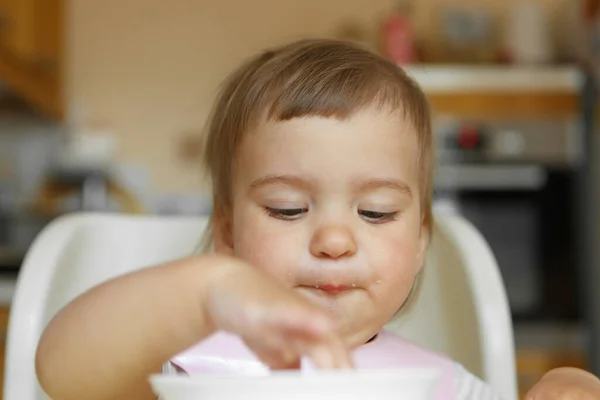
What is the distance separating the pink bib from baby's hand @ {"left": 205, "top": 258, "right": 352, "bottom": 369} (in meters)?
0.11

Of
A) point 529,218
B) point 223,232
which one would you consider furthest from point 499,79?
point 223,232

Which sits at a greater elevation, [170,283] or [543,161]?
[170,283]

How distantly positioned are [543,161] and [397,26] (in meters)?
0.63

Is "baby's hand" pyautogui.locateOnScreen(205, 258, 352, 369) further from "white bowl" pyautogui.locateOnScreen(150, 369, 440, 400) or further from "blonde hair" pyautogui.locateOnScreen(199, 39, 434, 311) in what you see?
"blonde hair" pyautogui.locateOnScreen(199, 39, 434, 311)

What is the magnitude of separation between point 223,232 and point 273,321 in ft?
1.44

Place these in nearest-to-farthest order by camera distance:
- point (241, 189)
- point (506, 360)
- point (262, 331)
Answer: point (262, 331) → point (241, 189) → point (506, 360)

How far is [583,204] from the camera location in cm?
244

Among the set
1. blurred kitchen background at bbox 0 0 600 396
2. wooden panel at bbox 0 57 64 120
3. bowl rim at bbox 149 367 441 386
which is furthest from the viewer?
wooden panel at bbox 0 57 64 120

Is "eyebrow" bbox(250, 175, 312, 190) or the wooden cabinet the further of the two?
the wooden cabinet

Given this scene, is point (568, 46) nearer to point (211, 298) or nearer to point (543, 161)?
point (543, 161)

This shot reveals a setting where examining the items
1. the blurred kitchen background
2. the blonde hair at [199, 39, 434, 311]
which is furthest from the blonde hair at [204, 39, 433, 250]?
the blurred kitchen background

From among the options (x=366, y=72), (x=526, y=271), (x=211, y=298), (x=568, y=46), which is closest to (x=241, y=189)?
(x=366, y=72)

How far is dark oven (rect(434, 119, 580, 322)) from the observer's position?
2.46 meters

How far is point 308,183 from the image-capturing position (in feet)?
2.19
